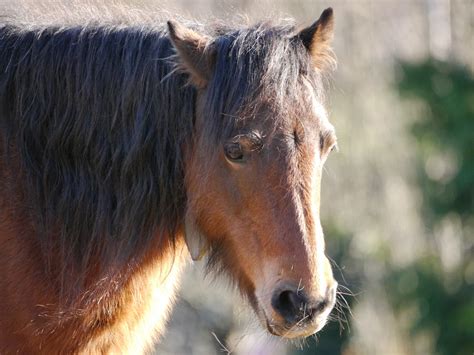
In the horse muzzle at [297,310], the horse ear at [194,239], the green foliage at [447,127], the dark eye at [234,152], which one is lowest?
the green foliage at [447,127]

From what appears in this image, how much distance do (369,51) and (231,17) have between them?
37.5ft

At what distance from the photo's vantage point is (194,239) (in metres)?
4.30

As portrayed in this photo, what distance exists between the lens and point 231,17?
4805 mm

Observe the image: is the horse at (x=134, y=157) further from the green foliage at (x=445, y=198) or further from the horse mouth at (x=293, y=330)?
the green foliage at (x=445, y=198)

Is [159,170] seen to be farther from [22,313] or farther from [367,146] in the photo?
[367,146]

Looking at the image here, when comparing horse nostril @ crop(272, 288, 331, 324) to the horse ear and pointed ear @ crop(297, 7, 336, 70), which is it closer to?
the horse ear

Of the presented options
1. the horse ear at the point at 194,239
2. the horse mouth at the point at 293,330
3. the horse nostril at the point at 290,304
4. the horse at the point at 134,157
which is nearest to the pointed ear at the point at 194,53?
the horse at the point at 134,157

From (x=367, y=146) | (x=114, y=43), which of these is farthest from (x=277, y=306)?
(x=367, y=146)

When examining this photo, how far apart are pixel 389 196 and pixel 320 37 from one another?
11.2m

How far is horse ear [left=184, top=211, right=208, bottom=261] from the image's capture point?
426cm

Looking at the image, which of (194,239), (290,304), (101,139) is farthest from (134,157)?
(290,304)

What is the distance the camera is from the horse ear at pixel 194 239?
4.26 m

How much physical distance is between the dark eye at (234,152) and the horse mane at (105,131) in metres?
0.31

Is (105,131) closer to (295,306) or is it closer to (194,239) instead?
(194,239)
